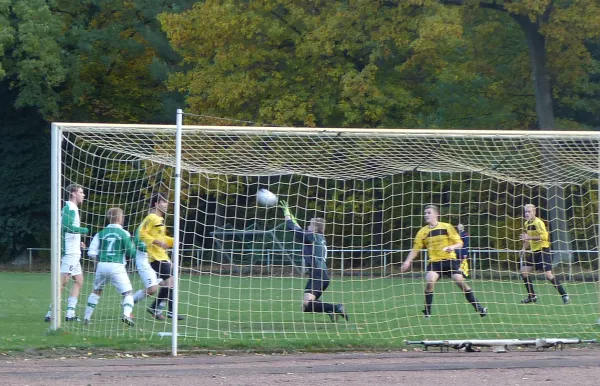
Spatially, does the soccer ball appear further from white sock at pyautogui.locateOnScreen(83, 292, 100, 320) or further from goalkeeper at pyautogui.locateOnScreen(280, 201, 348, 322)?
white sock at pyautogui.locateOnScreen(83, 292, 100, 320)

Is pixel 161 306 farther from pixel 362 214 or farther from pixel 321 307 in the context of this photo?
pixel 362 214

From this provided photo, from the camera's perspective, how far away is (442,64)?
98.7 ft

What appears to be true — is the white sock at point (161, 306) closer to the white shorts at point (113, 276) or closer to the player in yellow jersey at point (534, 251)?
the white shorts at point (113, 276)

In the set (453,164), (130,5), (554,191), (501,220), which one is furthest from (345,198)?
(130,5)

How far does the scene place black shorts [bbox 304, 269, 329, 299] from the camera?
42.4 feet

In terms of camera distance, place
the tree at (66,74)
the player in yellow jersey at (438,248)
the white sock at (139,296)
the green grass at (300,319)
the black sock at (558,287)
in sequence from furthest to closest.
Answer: the tree at (66,74) < the black sock at (558,287) < the player in yellow jersey at (438,248) < the white sock at (139,296) < the green grass at (300,319)

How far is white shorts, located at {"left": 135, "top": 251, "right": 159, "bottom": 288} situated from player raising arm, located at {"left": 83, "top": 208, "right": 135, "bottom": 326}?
0.56 metres

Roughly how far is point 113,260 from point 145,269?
31.2 inches

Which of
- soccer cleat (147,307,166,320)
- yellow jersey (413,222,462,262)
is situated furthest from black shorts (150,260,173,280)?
yellow jersey (413,222,462,262)

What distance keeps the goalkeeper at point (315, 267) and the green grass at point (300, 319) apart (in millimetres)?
253

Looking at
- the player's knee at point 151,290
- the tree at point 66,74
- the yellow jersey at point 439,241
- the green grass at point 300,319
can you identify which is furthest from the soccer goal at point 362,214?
the tree at point 66,74

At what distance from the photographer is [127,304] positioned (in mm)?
12156

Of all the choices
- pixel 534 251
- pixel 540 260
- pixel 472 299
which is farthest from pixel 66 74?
pixel 472 299

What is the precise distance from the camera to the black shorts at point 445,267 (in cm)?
1353
